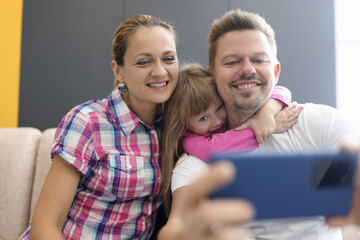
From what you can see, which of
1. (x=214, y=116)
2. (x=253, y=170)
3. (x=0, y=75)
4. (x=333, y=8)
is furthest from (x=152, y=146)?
(x=333, y=8)

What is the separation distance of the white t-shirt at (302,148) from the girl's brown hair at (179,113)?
54mm

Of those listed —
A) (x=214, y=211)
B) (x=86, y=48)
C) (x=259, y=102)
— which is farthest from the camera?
(x=86, y=48)

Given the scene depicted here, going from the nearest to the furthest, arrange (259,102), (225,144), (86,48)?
1. (225,144)
2. (259,102)
3. (86,48)

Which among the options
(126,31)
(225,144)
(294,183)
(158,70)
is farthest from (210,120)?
(294,183)

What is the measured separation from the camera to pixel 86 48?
2.73 m

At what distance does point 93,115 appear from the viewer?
4.24ft

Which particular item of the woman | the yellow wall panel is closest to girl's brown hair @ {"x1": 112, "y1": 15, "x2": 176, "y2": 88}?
the woman

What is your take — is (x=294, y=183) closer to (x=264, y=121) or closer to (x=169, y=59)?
(x=264, y=121)

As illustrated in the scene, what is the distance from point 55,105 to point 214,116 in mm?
1809

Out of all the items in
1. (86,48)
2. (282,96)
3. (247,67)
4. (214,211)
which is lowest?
(214,211)

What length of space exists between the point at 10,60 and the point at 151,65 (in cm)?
200

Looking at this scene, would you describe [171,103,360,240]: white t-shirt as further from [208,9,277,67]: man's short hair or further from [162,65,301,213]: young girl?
[208,9,277,67]: man's short hair

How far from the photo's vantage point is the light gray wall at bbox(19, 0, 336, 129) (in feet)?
8.90

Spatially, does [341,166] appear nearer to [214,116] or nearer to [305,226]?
[305,226]
